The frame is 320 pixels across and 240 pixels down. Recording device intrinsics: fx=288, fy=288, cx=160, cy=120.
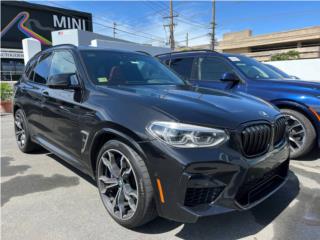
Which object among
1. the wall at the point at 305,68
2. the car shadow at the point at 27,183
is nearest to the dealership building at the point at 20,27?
the wall at the point at 305,68

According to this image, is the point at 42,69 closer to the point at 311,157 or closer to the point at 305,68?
the point at 311,157

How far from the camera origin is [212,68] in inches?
219

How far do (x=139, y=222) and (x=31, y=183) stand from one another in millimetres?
1932

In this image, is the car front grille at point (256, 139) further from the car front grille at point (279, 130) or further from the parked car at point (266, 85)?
the parked car at point (266, 85)

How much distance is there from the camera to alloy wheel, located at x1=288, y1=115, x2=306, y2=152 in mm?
4449

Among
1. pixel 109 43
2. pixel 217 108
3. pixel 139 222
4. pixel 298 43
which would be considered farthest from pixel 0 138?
pixel 298 43

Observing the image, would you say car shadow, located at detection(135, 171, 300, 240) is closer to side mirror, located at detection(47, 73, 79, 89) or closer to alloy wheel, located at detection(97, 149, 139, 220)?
alloy wheel, located at detection(97, 149, 139, 220)

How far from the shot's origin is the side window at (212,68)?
17.6 feet

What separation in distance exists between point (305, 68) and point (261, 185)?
2125 centimetres

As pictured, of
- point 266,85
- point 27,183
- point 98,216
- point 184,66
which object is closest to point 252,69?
point 266,85

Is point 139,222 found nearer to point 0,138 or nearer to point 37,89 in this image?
Answer: point 37,89

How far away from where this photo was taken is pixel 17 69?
26.0 meters

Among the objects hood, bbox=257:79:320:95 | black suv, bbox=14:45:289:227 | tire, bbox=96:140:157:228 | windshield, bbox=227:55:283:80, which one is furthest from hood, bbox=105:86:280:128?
windshield, bbox=227:55:283:80

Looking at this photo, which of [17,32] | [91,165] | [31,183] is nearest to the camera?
[91,165]
